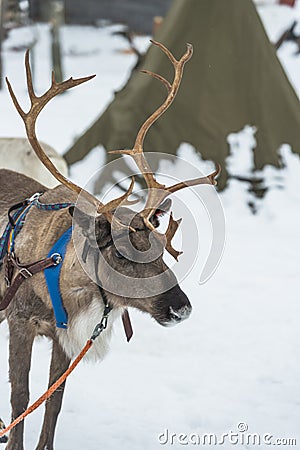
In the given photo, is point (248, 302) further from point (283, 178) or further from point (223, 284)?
point (283, 178)

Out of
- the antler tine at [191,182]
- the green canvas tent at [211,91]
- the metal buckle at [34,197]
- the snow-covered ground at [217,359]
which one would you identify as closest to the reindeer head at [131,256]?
the antler tine at [191,182]

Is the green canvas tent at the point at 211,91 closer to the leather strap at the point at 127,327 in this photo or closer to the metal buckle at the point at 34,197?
the metal buckle at the point at 34,197

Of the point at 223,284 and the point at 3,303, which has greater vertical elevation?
the point at 3,303

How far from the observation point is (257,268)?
259 inches

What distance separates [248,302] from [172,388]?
4.82 feet

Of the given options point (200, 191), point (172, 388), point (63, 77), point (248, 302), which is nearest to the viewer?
point (172, 388)

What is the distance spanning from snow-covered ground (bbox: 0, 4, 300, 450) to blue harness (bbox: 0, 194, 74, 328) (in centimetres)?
70

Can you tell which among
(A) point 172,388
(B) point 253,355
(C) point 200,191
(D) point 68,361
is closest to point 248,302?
(B) point 253,355

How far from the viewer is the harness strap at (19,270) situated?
334 cm

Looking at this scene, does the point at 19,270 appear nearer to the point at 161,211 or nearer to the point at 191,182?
the point at 161,211

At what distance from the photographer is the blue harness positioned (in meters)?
3.35

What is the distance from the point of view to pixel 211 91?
313 inches

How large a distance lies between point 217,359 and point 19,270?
6.41ft

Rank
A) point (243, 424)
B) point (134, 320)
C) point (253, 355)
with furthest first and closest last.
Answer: point (134, 320) → point (253, 355) → point (243, 424)
